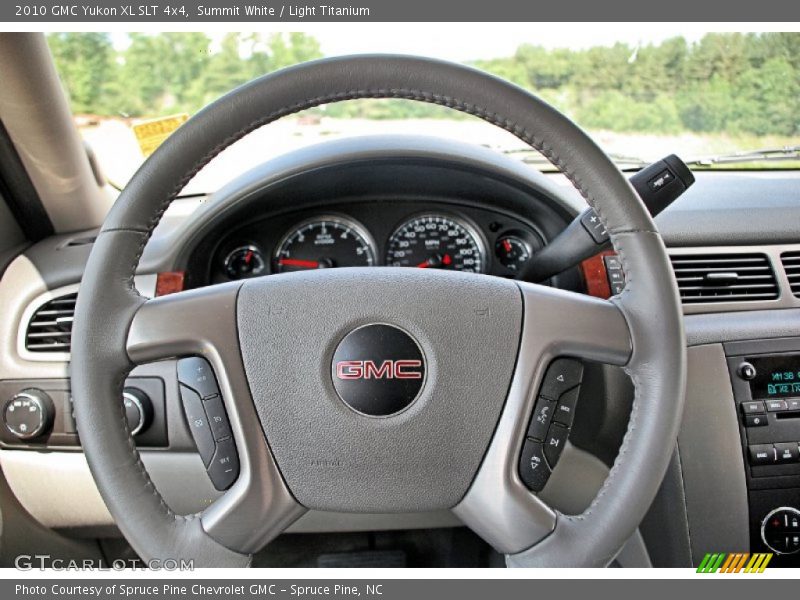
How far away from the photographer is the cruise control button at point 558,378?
3.98 ft

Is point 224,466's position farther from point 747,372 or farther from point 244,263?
point 747,372

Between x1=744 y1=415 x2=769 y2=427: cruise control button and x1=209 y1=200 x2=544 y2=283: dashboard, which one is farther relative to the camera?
x1=209 y1=200 x2=544 y2=283: dashboard

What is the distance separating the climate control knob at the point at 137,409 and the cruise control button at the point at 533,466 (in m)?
0.86

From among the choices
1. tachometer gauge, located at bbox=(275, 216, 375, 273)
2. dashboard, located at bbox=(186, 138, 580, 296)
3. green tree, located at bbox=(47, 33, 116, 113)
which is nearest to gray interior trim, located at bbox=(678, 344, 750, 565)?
dashboard, located at bbox=(186, 138, 580, 296)

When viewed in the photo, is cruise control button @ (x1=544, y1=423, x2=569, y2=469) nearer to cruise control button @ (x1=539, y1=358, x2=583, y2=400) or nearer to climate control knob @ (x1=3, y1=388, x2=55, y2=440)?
cruise control button @ (x1=539, y1=358, x2=583, y2=400)

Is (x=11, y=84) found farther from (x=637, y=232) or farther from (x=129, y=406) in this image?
(x=637, y=232)

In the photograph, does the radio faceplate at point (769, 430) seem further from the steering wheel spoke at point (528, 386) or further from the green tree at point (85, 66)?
the green tree at point (85, 66)

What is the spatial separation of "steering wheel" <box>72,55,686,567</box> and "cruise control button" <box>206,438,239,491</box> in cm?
1

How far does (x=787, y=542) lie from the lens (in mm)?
1817

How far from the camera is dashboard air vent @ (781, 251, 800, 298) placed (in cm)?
191

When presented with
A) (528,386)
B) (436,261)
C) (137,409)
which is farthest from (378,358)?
(436,261)

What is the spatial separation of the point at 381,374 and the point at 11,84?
3.94ft

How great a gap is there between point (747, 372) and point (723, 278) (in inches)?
9.2

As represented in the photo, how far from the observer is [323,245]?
198 cm
